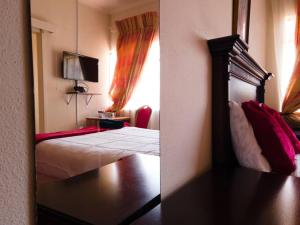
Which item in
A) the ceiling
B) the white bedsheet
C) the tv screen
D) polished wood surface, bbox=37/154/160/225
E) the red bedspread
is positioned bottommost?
polished wood surface, bbox=37/154/160/225

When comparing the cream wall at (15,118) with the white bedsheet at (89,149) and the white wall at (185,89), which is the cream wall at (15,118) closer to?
the white bedsheet at (89,149)

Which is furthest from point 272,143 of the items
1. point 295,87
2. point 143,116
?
point 295,87

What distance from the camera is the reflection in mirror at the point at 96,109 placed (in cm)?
45

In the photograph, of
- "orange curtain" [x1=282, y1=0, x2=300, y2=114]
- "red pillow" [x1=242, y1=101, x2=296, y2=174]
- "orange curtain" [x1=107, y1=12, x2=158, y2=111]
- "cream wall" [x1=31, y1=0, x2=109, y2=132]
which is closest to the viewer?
"cream wall" [x1=31, y1=0, x2=109, y2=132]

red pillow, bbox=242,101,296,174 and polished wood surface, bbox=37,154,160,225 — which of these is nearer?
polished wood surface, bbox=37,154,160,225

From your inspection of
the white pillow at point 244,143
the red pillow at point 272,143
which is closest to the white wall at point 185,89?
the white pillow at point 244,143

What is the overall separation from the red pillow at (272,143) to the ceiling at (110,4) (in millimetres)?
888

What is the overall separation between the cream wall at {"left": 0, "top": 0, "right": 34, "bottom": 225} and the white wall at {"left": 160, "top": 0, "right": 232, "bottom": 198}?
0.43 metres

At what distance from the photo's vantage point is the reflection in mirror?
1.49 feet

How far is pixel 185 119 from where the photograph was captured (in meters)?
0.88

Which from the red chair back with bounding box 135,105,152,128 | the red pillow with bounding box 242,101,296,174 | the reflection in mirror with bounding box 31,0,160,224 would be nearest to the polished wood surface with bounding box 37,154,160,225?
the reflection in mirror with bounding box 31,0,160,224

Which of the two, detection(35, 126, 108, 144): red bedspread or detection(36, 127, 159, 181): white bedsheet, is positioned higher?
detection(35, 126, 108, 144): red bedspread

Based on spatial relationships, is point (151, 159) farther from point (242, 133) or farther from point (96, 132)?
point (242, 133)

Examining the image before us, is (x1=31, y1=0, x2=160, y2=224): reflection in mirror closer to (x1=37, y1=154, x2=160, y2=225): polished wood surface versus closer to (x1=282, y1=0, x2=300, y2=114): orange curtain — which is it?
(x1=37, y1=154, x2=160, y2=225): polished wood surface
